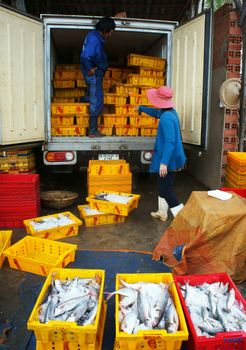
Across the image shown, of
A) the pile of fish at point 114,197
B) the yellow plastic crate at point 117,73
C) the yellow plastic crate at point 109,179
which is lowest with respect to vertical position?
the pile of fish at point 114,197

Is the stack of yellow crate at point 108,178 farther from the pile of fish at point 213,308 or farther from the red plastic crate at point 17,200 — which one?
the pile of fish at point 213,308

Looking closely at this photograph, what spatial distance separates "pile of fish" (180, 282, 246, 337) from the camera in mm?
2240

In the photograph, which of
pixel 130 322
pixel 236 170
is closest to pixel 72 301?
pixel 130 322

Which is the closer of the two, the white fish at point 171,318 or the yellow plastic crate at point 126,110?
the white fish at point 171,318

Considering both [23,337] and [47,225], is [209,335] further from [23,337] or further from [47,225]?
[47,225]

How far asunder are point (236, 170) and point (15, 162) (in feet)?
10.7

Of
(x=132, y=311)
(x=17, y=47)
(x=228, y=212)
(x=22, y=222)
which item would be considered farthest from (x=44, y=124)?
(x=132, y=311)

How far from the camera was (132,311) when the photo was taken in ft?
7.55

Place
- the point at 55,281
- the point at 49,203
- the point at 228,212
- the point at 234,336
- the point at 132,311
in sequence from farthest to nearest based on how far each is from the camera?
the point at 49,203
the point at 228,212
the point at 55,281
the point at 132,311
the point at 234,336

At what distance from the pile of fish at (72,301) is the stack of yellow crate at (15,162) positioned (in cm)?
314

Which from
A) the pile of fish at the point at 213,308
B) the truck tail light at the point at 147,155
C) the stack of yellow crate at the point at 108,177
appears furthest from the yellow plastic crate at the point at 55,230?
the pile of fish at the point at 213,308

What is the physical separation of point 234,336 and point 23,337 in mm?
1544

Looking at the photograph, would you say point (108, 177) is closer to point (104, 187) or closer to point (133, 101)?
point (104, 187)

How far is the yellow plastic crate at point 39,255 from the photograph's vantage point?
11.4ft
